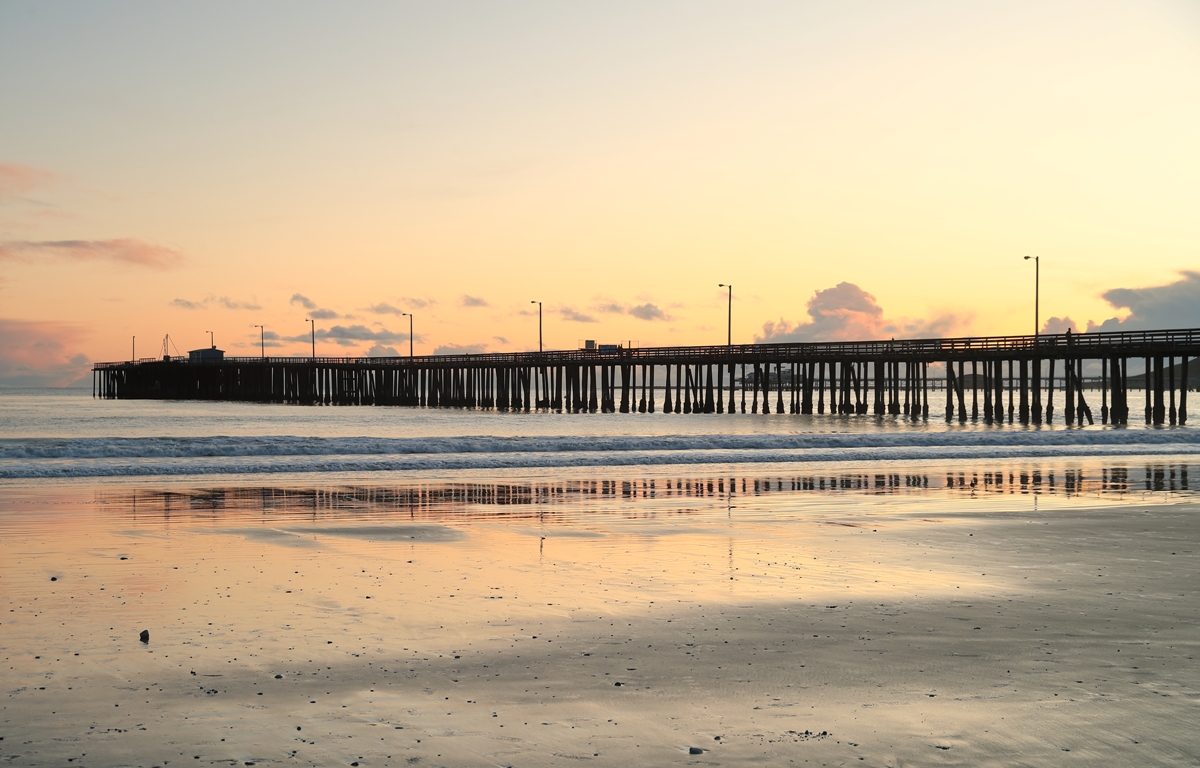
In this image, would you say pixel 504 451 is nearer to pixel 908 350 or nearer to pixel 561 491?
pixel 561 491

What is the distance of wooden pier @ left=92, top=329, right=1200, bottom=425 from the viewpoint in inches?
1898

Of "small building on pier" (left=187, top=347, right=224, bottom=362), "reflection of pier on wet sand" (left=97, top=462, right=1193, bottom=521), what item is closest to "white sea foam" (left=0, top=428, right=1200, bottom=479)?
"reflection of pier on wet sand" (left=97, top=462, right=1193, bottom=521)

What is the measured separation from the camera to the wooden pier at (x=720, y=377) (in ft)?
158

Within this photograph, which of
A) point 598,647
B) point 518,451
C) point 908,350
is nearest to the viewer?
point 598,647

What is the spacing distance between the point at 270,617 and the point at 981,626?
209 inches

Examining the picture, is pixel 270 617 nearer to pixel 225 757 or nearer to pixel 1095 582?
pixel 225 757

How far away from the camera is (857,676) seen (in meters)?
6.40

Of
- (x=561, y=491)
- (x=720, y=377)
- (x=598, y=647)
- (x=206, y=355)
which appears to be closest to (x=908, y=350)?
(x=720, y=377)

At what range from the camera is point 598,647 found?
7.10 m

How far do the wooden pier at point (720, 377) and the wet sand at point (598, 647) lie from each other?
37.5 m

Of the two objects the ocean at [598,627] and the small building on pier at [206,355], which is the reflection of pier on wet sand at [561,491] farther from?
the small building on pier at [206,355]

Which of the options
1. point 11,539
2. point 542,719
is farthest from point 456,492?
point 542,719

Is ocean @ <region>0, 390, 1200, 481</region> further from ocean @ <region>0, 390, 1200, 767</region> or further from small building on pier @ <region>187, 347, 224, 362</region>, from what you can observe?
small building on pier @ <region>187, 347, 224, 362</region>

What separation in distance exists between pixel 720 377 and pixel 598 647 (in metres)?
58.9
